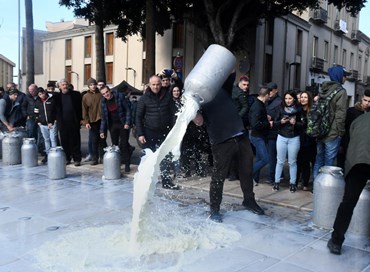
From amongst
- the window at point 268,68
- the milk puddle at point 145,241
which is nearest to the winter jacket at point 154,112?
the milk puddle at point 145,241

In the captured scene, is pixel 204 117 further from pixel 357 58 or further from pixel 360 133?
pixel 357 58

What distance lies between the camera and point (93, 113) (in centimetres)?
881

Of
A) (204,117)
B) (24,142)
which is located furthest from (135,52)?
(204,117)

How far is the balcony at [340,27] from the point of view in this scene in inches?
1281

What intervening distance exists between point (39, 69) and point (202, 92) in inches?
1599

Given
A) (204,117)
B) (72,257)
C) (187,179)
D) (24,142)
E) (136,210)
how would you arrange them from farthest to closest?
(24,142), (187,179), (204,117), (136,210), (72,257)

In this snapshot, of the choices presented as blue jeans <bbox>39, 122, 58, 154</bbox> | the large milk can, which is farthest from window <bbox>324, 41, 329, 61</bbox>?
the large milk can

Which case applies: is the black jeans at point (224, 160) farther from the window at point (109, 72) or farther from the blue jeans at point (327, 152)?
the window at point (109, 72)

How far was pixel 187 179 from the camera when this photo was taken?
24.3 ft

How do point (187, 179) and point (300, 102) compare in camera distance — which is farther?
point (187, 179)

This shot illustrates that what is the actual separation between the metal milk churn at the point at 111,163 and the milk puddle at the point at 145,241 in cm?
255

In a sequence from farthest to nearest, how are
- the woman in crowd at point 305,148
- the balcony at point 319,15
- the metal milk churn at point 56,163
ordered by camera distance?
the balcony at point 319,15, the metal milk churn at point 56,163, the woman in crowd at point 305,148

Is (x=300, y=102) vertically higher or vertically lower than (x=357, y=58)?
lower

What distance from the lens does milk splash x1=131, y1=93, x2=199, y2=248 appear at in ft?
14.8
